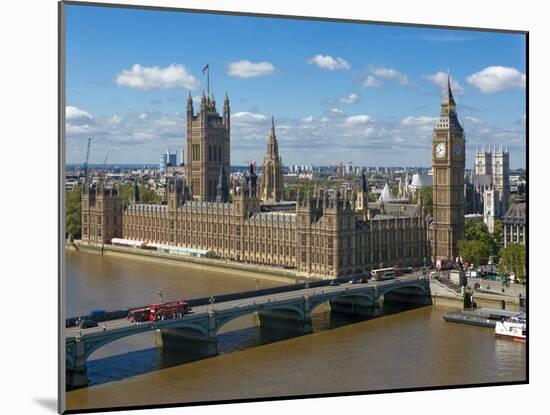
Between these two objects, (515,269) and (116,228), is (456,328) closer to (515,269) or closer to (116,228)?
(515,269)

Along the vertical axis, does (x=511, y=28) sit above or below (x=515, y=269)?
above

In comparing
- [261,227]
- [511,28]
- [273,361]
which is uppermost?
[511,28]

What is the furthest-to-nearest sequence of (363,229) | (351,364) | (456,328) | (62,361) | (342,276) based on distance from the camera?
1. (363,229)
2. (342,276)
3. (456,328)
4. (351,364)
5. (62,361)

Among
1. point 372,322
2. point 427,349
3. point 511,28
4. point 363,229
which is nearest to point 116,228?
point 363,229

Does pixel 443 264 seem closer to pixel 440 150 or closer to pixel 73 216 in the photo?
pixel 440 150

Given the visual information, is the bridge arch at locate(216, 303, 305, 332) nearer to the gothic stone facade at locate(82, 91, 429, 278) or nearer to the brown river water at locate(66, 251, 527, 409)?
the brown river water at locate(66, 251, 527, 409)

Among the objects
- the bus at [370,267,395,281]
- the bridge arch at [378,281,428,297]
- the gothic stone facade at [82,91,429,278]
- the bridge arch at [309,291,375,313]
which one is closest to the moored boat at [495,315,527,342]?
the bridge arch at [309,291,375,313]
